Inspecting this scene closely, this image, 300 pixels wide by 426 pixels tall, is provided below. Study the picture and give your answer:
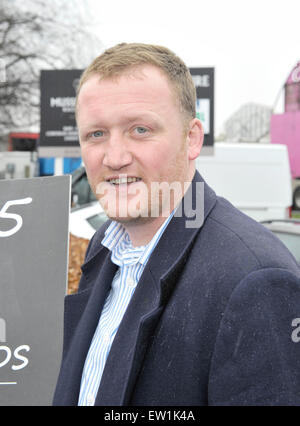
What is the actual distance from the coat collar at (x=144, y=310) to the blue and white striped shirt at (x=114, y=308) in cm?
3

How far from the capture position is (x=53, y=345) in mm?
1963

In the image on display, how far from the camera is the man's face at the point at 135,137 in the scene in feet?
4.09

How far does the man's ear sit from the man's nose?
0.18 metres

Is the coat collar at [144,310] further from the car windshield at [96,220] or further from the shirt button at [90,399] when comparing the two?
the car windshield at [96,220]

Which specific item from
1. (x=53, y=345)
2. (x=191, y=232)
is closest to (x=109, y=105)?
(x=191, y=232)

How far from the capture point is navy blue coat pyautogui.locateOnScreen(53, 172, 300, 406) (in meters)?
0.98

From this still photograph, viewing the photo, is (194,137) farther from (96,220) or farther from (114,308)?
(96,220)

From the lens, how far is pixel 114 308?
137 cm

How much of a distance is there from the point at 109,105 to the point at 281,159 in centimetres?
966

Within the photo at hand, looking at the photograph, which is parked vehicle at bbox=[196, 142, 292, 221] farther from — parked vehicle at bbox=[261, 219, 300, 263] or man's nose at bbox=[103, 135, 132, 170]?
man's nose at bbox=[103, 135, 132, 170]

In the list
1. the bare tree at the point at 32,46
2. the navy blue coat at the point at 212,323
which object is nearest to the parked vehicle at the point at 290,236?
the navy blue coat at the point at 212,323

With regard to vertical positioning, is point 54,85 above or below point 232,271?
above

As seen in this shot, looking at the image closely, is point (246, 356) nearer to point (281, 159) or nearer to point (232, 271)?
point (232, 271)

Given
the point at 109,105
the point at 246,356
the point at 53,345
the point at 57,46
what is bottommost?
the point at 53,345
